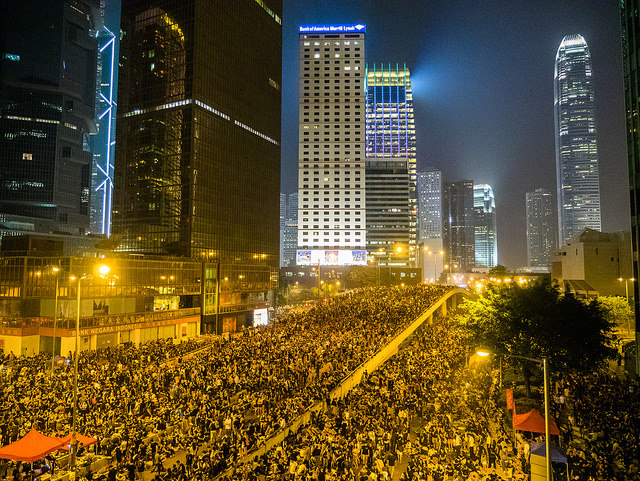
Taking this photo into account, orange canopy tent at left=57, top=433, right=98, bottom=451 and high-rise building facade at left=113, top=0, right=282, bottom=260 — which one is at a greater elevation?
high-rise building facade at left=113, top=0, right=282, bottom=260

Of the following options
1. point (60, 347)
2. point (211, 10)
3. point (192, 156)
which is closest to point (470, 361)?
point (60, 347)

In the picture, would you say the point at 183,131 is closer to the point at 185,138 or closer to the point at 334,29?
the point at 185,138

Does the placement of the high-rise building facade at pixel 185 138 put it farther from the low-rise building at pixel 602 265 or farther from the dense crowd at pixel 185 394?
the low-rise building at pixel 602 265

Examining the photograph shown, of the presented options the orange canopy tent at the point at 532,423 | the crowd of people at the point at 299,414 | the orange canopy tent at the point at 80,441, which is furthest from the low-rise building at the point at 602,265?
the orange canopy tent at the point at 80,441

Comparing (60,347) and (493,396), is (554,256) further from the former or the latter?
(60,347)

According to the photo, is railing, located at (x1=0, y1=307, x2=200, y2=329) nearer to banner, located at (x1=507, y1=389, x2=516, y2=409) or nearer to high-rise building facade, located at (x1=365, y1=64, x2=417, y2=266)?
banner, located at (x1=507, y1=389, x2=516, y2=409)

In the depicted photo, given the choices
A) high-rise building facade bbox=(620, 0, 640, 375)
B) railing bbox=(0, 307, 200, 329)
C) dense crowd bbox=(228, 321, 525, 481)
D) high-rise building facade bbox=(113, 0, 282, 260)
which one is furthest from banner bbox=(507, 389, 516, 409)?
high-rise building facade bbox=(113, 0, 282, 260)
